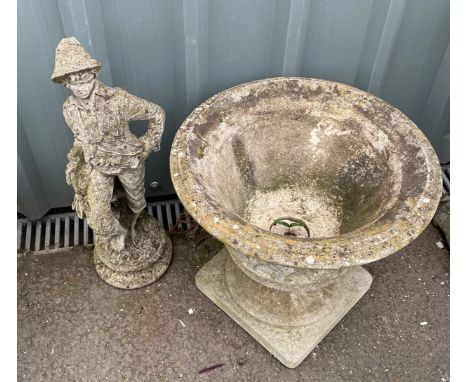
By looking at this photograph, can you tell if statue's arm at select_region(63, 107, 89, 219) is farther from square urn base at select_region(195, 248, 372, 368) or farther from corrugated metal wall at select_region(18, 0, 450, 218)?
square urn base at select_region(195, 248, 372, 368)

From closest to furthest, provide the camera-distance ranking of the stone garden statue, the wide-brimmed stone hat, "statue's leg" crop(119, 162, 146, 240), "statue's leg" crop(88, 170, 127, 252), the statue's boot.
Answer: the wide-brimmed stone hat
the stone garden statue
"statue's leg" crop(88, 170, 127, 252)
"statue's leg" crop(119, 162, 146, 240)
the statue's boot

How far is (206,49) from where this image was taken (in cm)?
340

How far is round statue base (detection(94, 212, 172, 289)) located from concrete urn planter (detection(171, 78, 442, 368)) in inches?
Result: 15.7

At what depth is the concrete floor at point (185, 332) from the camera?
3.51 meters

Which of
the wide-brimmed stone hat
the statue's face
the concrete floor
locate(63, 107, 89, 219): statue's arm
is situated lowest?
the concrete floor

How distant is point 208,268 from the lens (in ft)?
12.9

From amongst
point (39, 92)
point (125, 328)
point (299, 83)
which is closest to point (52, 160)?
point (39, 92)

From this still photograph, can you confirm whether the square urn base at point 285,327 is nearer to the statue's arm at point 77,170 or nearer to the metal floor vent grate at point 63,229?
the metal floor vent grate at point 63,229

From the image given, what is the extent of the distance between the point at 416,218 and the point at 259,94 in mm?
1371

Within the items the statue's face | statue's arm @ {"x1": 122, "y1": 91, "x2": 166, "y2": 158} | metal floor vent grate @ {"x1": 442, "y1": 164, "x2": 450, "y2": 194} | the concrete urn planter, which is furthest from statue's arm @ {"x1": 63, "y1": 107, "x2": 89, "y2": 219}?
metal floor vent grate @ {"x1": 442, "y1": 164, "x2": 450, "y2": 194}

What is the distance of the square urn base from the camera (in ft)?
11.4

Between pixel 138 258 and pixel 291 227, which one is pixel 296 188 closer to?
pixel 291 227

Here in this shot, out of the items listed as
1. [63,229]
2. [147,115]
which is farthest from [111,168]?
[63,229]

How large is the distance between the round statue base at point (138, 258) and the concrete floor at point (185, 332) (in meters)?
0.10
